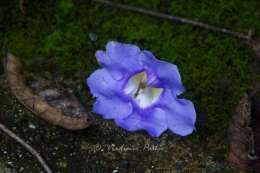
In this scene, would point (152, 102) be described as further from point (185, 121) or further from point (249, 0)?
point (249, 0)

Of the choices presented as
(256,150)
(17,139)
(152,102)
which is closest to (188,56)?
(152,102)

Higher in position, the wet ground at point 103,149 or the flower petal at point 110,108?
the flower petal at point 110,108

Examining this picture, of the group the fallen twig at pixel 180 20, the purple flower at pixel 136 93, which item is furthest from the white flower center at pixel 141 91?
the fallen twig at pixel 180 20

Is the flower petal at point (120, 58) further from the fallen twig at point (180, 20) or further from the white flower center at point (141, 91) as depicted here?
the fallen twig at point (180, 20)

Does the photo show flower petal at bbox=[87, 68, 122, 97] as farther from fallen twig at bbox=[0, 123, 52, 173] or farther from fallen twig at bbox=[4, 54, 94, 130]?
fallen twig at bbox=[0, 123, 52, 173]

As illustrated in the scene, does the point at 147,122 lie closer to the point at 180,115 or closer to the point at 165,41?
the point at 180,115
